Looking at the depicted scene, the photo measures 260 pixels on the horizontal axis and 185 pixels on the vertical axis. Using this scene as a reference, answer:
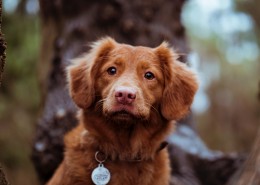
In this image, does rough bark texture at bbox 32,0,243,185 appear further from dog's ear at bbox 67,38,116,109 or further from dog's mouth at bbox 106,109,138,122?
dog's mouth at bbox 106,109,138,122

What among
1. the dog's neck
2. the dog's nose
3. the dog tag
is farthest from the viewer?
the dog's neck

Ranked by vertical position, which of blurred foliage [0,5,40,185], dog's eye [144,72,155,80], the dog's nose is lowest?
blurred foliage [0,5,40,185]

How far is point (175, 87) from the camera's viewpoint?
530 centimetres

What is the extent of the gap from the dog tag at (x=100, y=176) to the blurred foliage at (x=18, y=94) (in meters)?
5.59

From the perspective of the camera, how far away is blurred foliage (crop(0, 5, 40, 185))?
1054cm

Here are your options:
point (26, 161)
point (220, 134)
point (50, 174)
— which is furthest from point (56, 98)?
point (220, 134)

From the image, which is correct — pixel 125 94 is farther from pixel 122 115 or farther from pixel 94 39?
pixel 94 39

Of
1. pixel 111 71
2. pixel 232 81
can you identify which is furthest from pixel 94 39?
pixel 232 81

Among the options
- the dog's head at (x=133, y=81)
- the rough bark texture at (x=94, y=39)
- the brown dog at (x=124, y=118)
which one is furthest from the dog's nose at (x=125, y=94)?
the rough bark texture at (x=94, y=39)

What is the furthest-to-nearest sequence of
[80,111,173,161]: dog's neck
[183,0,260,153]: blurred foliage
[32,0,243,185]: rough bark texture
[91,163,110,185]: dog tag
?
1. [183,0,260,153]: blurred foliage
2. [32,0,243,185]: rough bark texture
3. [80,111,173,161]: dog's neck
4. [91,163,110,185]: dog tag

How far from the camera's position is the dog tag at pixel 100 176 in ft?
16.0

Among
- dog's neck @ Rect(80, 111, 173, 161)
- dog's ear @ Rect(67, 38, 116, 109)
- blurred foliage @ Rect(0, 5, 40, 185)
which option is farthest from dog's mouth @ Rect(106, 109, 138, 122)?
blurred foliage @ Rect(0, 5, 40, 185)

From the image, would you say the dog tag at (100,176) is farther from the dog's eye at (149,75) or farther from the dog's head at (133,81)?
the dog's eye at (149,75)

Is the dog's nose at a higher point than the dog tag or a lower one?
higher
